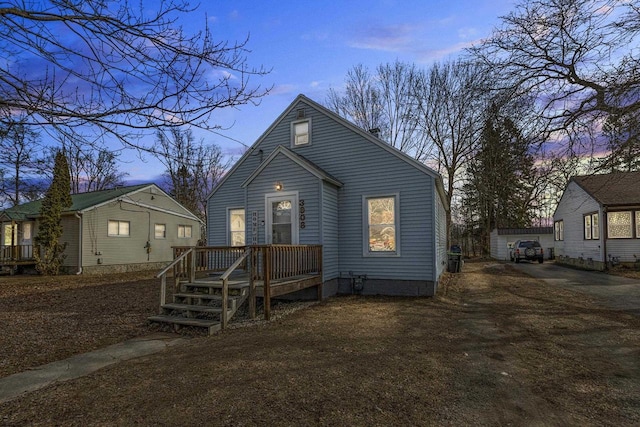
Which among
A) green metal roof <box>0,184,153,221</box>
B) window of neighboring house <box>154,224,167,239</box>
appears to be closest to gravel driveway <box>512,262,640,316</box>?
window of neighboring house <box>154,224,167,239</box>

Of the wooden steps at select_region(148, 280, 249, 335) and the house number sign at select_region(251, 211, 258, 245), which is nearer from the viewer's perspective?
the wooden steps at select_region(148, 280, 249, 335)

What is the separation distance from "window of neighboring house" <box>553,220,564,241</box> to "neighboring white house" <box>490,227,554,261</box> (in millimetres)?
3411

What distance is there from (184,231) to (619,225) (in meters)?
24.9

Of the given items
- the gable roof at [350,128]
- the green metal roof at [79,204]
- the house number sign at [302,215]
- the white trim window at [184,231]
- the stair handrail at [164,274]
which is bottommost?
the stair handrail at [164,274]

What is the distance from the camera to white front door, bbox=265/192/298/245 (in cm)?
1041

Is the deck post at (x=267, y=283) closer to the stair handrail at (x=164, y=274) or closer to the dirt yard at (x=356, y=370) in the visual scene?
the dirt yard at (x=356, y=370)

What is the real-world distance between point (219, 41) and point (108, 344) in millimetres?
5236

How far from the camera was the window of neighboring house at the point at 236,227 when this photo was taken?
12016mm

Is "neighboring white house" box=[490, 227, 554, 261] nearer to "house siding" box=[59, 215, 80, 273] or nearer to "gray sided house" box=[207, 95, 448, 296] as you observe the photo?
"gray sided house" box=[207, 95, 448, 296]

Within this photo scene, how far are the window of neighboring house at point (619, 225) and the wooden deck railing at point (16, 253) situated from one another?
97.4ft

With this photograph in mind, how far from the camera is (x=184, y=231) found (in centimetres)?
2414

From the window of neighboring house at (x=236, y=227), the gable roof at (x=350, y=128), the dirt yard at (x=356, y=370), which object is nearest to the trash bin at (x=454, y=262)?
the gable roof at (x=350, y=128)

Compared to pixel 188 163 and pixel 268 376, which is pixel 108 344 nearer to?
pixel 268 376

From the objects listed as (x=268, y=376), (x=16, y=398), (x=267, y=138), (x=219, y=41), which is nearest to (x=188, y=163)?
(x=219, y=41)
